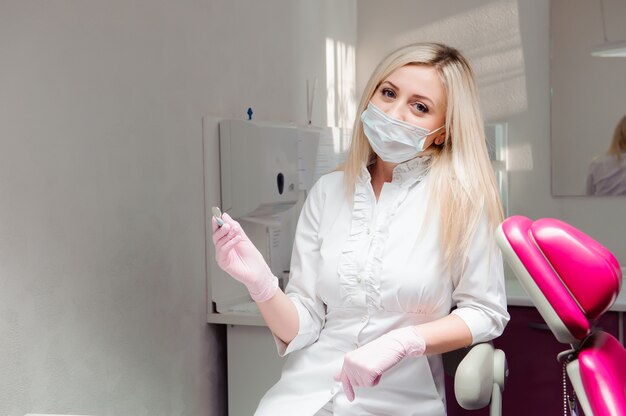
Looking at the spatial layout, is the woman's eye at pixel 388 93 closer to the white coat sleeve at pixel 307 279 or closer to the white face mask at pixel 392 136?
the white face mask at pixel 392 136

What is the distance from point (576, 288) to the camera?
114 cm

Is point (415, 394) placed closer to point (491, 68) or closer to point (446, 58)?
point (446, 58)

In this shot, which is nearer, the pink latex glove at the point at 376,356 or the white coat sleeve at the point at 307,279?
the pink latex glove at the point at 376,356

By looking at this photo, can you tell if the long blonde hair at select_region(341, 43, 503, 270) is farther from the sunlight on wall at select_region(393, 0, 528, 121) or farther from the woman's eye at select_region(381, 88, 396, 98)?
the sunlight on wall at select_region(393, 0, 528, 121)

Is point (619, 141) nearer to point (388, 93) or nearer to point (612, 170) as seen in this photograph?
point (612, 170)

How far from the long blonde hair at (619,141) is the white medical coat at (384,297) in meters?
1.44

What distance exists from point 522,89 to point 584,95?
9.3 inches

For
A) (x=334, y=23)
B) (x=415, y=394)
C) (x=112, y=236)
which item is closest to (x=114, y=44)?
(x=112, y=236)

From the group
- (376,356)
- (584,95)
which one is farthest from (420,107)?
(584,95)

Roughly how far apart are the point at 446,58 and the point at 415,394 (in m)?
0.71

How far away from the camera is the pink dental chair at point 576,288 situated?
1.12 metres

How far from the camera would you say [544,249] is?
3.77 ft

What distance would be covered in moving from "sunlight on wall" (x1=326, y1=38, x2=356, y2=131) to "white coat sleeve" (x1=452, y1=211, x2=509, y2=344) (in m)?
1.71

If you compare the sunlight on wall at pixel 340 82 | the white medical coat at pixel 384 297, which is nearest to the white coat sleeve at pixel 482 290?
the white medical coat at pixel 384 297
